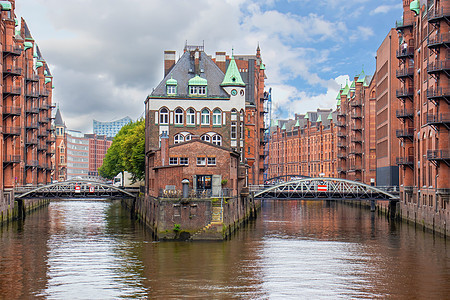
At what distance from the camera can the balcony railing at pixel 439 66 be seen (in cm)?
5950

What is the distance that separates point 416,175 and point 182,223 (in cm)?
2955

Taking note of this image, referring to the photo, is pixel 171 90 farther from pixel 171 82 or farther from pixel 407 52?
pixel 407 52

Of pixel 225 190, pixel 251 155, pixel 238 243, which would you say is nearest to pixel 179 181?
pixel 225 190

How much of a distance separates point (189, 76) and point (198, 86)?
10.9 ft

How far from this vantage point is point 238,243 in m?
54.7

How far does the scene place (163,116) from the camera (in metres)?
82.9

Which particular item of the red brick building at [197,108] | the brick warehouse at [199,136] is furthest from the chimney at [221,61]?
the red brick building at [197,108]

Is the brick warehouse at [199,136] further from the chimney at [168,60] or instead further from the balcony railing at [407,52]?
the balcony railing at [407,52]

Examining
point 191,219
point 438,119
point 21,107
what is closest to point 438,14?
point 438,119

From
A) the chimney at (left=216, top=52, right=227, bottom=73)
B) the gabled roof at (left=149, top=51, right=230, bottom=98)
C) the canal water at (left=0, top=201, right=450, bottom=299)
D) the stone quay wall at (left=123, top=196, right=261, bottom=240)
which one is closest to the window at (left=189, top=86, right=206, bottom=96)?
the gabled roof at (left=149, top=51, right=230, bottom=98)

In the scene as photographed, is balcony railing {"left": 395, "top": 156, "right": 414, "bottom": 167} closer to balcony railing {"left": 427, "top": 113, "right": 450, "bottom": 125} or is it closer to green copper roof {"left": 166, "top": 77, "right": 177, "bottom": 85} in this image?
balcony railing {"left": 427, "top": 113, "right": 450, "bottom": 125}

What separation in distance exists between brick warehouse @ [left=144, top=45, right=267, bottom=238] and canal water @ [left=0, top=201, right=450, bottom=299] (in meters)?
4.57

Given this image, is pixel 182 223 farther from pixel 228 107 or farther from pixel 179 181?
pixel 228 107

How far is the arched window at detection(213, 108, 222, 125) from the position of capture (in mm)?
83688
